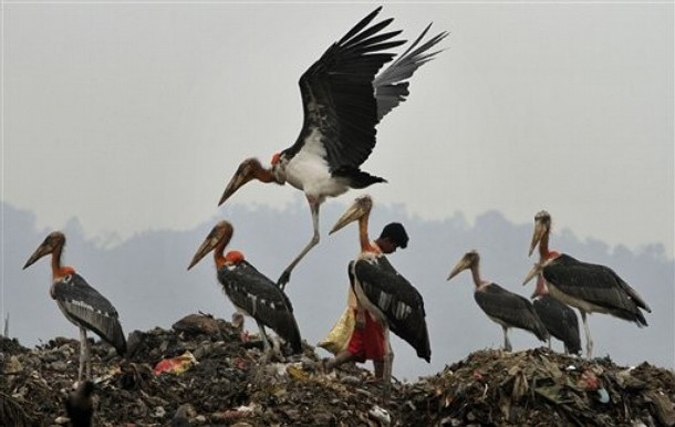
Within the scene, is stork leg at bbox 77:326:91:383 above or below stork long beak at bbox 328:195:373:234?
below

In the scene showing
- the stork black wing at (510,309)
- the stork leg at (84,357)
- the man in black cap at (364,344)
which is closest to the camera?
the man in black cap at (364,344)

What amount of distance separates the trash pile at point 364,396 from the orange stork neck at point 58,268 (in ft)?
4.16

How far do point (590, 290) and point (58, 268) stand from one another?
17.0ft

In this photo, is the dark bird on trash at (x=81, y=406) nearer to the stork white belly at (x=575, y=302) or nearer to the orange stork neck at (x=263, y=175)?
the orange stork neck at (x=263, y=175)

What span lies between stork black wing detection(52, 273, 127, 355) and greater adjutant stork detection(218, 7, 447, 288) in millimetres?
1766

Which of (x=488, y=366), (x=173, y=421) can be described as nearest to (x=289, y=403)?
(x=173, y=421)

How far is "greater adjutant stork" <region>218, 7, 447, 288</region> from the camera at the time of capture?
14078mm

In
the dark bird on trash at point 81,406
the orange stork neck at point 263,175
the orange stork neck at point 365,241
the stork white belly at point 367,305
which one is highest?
the orange stork neck at point 263,175

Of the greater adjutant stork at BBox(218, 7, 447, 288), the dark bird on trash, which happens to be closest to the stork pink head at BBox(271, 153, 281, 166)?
the greater adjutant stork at BBox(218, 7, 447, 288)

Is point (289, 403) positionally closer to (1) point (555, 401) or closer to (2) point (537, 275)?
(1) point (555, 401)

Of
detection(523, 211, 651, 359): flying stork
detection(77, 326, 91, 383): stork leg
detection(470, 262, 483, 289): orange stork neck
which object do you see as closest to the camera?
detection(77, 326, 91, 383): stork leg

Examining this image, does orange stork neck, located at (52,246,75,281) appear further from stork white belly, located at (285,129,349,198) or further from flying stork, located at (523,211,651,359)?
flying stork, located at (523,211,651,359)

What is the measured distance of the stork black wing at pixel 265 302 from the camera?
42.0 ft

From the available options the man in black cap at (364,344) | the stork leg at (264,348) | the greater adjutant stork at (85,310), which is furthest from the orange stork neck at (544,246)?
the greater adjutant stork at (85,310)
